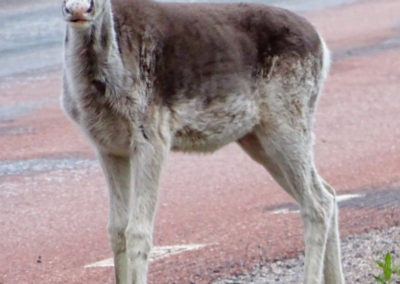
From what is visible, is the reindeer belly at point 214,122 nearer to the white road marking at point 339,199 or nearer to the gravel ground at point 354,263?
the gravel ground at point 354,263

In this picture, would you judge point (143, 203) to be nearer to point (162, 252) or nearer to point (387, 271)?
point (387, 271)

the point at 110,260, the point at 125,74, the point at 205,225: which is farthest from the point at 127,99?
the point at 205,225

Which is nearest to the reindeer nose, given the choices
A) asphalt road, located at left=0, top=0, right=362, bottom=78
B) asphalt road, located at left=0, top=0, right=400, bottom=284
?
asphalt road, located at left=0, top=0, right=400, bottom=284

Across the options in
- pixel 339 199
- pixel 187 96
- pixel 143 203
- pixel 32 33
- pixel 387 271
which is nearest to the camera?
pixel 387 271

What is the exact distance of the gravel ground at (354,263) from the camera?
7840mm

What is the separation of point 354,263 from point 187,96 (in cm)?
180

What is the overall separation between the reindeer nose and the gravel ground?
86.2 inches

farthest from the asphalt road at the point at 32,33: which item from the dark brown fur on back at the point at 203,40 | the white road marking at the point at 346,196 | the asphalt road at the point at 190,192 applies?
the dark brown fur on back at the point at 203,40

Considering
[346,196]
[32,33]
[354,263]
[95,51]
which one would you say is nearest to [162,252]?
[354,263]

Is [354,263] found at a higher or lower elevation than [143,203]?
lower

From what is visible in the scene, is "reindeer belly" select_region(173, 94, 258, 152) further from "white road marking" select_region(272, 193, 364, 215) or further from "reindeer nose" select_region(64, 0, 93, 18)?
"white road marking" select_region(272, 193, 364, 215)

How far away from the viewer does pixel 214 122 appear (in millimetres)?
7223

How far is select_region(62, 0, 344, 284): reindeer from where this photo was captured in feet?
22.2

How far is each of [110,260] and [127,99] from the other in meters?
2.17
